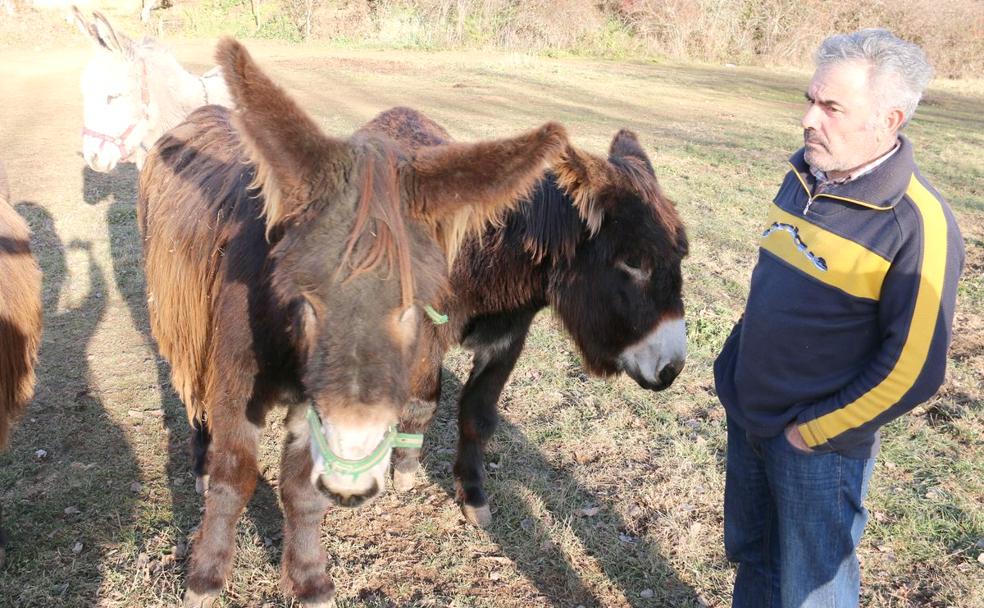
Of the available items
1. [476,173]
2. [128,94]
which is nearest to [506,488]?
[476,173]

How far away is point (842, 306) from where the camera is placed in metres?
1.91

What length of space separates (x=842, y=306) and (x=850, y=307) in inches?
0.8

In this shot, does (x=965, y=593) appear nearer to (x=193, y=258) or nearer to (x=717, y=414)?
(x=717, y=414)

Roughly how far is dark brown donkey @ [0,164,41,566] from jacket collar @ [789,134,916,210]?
3.61 metres

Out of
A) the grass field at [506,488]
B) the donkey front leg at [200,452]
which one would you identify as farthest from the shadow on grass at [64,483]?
the donkey front leg at [200,452]

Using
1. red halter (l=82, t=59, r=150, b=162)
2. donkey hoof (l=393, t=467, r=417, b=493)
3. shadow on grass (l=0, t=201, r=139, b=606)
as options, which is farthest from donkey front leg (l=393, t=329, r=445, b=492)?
red halter (l=82, t=59, r=150, b=162)

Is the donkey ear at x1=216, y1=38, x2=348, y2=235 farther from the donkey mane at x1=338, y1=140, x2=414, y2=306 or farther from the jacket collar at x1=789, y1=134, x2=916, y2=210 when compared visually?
the jacket collar at x1=789, y1=134, x2=916, y2=210

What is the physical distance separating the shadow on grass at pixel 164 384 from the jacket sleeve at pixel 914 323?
108 inches

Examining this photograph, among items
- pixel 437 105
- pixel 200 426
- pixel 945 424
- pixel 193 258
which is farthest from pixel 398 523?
pixel 437 105

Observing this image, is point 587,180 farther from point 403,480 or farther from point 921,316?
point 403,480

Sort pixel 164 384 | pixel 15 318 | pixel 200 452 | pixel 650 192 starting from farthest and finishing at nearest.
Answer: pixel 164 384
pixel 200 452
pixel 15 318
pixel 650 192

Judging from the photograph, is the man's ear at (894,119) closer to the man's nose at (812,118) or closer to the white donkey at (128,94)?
the man's nose at (812,118)

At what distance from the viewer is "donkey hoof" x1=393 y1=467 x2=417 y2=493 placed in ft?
Result: 12.8

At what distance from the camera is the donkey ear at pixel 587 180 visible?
2.88 meters
